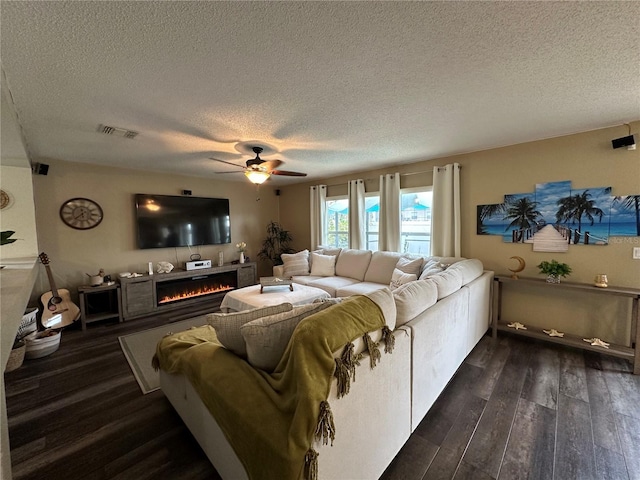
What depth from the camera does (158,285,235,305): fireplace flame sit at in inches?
174

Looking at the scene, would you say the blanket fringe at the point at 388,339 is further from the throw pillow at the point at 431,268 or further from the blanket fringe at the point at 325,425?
the throw pillow at the point at 431,268

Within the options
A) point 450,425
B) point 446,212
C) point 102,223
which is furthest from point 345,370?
point 102,223

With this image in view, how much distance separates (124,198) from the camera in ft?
13.8

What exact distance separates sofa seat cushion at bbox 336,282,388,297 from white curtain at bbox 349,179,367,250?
1.11 meters

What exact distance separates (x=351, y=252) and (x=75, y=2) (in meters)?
4.06

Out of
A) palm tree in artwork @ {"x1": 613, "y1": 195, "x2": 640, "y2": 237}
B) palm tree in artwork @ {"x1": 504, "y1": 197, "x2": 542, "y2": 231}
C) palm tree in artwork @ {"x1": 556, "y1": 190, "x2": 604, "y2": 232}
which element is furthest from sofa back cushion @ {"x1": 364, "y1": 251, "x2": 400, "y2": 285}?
palm tree in artwork @ {"x1": 613, "y1": 195, "x2": 640, "y2": 237}

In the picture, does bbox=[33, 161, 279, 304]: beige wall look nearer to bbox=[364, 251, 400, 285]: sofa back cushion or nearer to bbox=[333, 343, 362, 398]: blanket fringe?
bbox=[364, 251, 400, 285]: sofa back cushion

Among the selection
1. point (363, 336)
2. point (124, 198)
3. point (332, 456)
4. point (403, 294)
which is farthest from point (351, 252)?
point (124, 198)

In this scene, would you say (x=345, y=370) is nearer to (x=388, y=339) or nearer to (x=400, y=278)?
(x=388, y=339)

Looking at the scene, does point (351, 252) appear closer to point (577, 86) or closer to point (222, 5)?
point (577, 86)

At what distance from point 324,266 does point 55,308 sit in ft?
12.7

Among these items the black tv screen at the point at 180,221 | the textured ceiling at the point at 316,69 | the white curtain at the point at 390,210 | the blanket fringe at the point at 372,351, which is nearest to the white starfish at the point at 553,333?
the white curtain at the point at 390,210

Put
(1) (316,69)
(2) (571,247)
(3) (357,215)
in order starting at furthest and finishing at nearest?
(3) (357,215) < (2) (571,247) < (1) (316,69)

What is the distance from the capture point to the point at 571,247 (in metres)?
2.90
